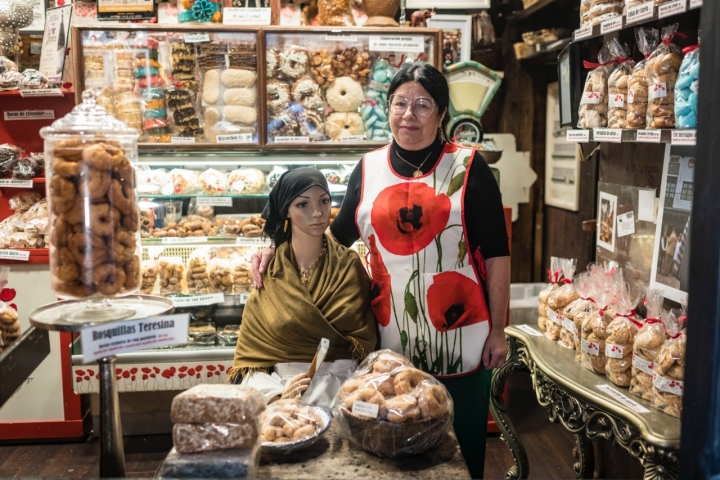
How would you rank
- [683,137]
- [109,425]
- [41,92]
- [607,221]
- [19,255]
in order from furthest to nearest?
1. [41,92]
2. [19,255]
3. [607,221]
4. [683,137]
5. [109,425]

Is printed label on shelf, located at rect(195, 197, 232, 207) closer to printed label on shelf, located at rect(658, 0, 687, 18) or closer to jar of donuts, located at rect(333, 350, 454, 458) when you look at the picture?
jar of donuts, located at rect(333, 350, 454, 458)

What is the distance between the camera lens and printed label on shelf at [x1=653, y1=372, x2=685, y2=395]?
1.98m

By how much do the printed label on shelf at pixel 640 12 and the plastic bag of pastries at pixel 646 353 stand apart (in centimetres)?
101

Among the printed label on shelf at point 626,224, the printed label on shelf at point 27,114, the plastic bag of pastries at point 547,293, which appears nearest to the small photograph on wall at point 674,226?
the printed label on shelf at point 626,224

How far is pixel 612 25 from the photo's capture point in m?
2.46

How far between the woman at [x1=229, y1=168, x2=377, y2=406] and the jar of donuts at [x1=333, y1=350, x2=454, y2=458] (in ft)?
1.49

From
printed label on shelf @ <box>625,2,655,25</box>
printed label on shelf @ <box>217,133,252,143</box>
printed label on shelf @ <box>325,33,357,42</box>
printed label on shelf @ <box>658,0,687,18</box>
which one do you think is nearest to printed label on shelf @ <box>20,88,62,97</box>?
printed label on shelf @ <box>217,133,252,143</box>

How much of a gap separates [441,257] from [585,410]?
0.69m

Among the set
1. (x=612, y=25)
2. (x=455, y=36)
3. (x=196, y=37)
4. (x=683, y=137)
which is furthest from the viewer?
(x=455, y=36)

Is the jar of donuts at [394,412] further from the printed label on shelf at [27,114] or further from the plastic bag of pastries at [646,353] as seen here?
the printed label on shelf at [27,114]

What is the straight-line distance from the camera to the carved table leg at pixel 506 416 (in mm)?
2869

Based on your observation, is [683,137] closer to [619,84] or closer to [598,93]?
[619,84]

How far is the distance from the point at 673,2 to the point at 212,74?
2285 millimetres

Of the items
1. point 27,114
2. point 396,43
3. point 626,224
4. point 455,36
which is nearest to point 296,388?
point 626,224
